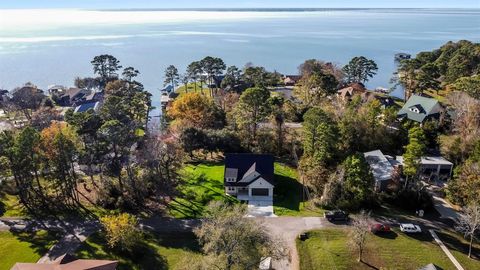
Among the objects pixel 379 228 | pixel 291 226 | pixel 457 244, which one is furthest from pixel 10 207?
pixel 457 244

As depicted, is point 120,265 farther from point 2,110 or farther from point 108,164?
point 2,110

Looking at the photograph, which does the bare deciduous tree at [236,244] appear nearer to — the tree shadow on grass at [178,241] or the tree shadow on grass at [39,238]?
the tree shadow on grass at [178,241]

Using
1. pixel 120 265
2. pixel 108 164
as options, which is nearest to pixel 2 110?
pixel 108 164

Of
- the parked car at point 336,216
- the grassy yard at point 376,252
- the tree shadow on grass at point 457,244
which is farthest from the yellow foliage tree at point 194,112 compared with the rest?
the tree shadow on grass at point 457,244

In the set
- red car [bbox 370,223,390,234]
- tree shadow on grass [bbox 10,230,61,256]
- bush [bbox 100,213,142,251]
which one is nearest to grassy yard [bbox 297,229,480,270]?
red car [bbox 370,223,390,234]

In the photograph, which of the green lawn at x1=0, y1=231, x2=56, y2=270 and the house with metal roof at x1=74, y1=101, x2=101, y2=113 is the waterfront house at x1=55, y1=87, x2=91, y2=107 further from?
the green lawn at x1=0, y1=231, x2=56, y2=270
